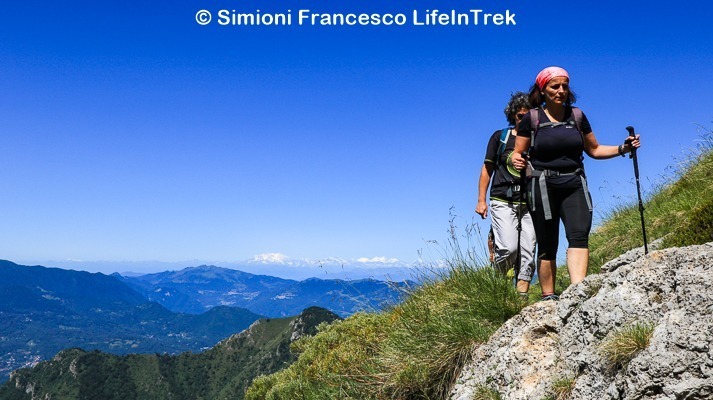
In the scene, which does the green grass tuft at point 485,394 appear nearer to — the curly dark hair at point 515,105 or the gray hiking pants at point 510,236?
the gray hiking pants at point 510,236

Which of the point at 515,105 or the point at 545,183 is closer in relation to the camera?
the point at 545,183

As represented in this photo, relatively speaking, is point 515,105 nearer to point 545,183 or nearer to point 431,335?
point 545,183

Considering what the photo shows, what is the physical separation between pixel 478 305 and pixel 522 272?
804 millimetres

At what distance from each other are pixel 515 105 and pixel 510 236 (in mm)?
1570

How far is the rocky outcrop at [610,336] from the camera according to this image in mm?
2861

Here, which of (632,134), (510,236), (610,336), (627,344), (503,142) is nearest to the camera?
(627,344)

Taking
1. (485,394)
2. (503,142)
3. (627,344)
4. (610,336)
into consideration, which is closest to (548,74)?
(503,142)

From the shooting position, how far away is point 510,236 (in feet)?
19.7

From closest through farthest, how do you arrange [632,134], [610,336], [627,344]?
[627,344] → [610,336] → [632,134]

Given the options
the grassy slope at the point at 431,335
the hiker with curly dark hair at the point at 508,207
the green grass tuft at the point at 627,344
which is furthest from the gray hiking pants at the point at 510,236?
the green grass tuft at the point at 627,344

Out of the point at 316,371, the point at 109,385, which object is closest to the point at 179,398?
the point at 109,385

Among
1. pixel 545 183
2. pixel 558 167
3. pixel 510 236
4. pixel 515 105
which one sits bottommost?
pixel 510 236

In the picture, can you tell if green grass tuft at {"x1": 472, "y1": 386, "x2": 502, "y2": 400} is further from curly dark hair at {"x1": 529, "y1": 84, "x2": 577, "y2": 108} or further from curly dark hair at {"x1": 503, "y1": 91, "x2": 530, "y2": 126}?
curly dark hair at {"x1": 503, "y1": 91, "x2": 530, "y2": 126}

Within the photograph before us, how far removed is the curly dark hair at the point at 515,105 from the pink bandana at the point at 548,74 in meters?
0.88
